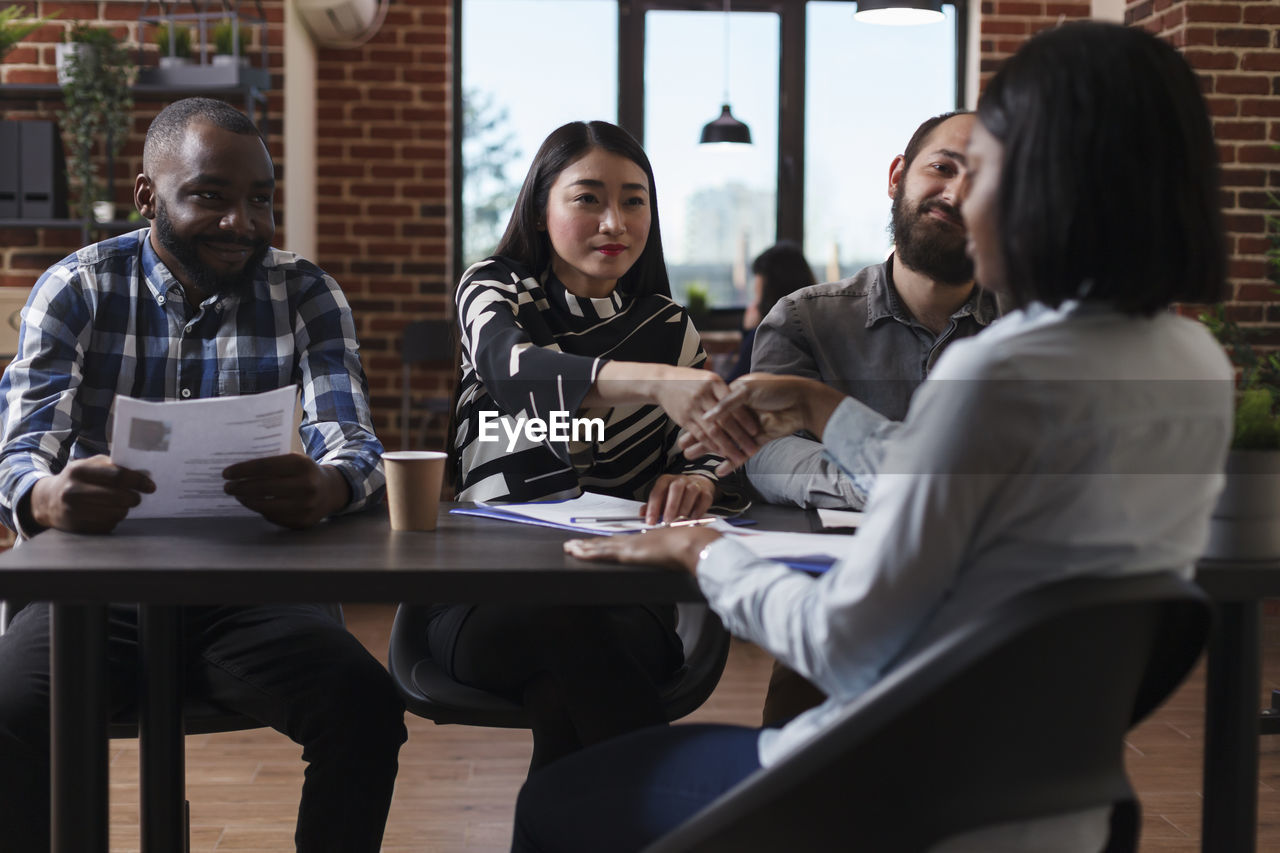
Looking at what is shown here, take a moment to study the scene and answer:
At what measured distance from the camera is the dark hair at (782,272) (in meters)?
4.11

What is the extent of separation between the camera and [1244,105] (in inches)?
146

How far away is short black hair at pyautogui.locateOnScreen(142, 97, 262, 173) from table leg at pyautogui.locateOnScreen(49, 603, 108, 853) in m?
0.94

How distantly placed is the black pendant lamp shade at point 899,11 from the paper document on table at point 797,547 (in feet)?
5.79

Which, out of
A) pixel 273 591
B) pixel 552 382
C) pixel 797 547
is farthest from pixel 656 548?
pixel 552 382

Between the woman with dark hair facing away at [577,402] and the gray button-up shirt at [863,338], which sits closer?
the woman with dark hair facing away at [577,402]

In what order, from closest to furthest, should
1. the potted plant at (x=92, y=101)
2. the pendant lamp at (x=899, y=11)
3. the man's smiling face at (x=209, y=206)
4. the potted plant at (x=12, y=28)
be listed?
the man's smiling face at (x=209, y=206) → the pendant lamp at (x=899, y=11) → the potted plant at (x=12, y=28) → the potted plant at (x=92, y=101)

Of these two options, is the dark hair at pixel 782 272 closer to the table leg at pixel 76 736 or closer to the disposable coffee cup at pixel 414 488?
the disposable coffee cup at pixel 414 488

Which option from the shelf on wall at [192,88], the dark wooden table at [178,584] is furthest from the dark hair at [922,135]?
the shelf on wall at [192,88]

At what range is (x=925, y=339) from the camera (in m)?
1.93

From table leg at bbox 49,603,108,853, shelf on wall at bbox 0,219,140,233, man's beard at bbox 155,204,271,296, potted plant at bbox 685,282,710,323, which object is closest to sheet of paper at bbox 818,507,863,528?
table leg at bbox 49,603,108,853

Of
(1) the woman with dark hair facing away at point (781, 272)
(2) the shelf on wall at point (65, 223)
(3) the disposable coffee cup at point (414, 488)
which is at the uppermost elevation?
(2) the shelf on wall at point (65, 223)

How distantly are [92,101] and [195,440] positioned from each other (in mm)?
2994

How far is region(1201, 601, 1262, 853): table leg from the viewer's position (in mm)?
1232

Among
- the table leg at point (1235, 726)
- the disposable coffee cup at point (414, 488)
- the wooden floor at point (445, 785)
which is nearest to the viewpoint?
the table leg at point (1235, 726)
